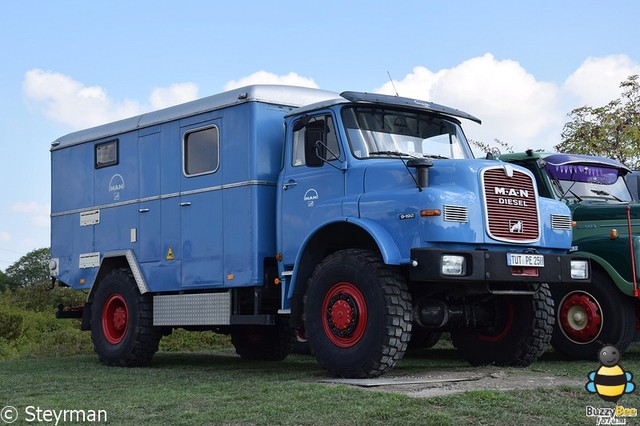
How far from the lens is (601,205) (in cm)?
1199

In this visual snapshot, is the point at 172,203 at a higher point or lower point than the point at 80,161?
lower

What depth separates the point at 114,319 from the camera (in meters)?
13.1

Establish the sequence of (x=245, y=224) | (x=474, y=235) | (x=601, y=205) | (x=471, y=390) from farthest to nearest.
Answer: (x=601, y=205) < (x=245, y=224) < (x=474, y=235) < (x=471, y=390)

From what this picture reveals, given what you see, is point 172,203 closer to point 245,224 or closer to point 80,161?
point 245,224

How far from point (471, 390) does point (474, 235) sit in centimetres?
178

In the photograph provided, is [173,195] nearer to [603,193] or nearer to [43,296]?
[603,193]

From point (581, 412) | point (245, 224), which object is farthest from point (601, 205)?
point (581, 412)

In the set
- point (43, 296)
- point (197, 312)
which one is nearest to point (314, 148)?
point (197, 312)

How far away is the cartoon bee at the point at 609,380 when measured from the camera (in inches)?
296

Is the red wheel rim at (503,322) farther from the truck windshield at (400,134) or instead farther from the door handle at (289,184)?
the door handle at (289,184)

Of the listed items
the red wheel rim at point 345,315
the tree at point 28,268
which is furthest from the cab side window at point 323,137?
the tree at point 28,268

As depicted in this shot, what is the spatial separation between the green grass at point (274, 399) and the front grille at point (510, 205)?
1585 mm

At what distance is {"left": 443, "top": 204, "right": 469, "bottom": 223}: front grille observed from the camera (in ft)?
29.5

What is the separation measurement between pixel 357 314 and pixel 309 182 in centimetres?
177
